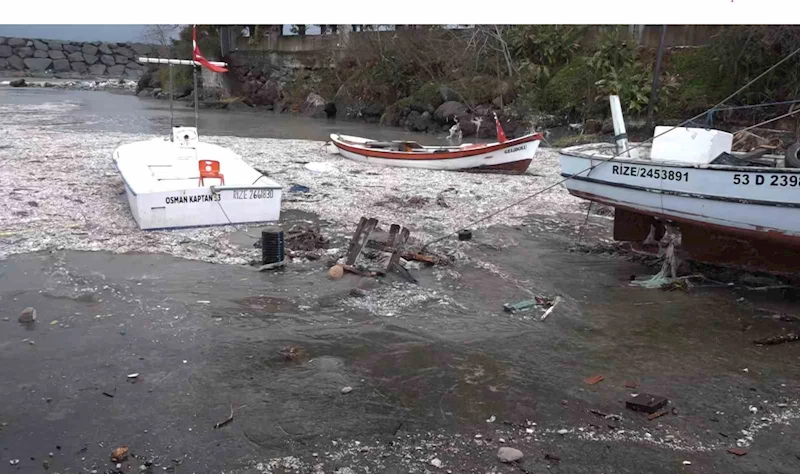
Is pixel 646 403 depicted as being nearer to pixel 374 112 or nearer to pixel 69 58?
pixel 374 112

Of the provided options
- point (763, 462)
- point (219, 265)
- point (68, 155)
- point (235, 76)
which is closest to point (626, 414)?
point (763, 462)

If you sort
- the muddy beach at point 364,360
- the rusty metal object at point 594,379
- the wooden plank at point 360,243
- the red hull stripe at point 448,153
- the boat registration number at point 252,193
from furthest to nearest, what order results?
the red hull stripe at point 448,153
the boat registration number at point 252,193
the wooden plank at point 360,243
the rusty metal object at point 594,379
the muddy beach at point 364,360

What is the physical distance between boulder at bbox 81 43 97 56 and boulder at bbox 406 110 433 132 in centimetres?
4804

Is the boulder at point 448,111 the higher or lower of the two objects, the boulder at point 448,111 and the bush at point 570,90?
the lower

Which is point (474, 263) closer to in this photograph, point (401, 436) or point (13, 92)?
point (401, 436)

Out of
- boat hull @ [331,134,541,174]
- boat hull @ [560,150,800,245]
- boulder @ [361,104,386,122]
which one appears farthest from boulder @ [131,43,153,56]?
boat hull @ [560,150,800,245]

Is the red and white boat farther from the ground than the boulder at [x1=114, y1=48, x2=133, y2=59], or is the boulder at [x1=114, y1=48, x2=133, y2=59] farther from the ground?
the boulder at [x1=114, y1=48, x2=133, y2=59]

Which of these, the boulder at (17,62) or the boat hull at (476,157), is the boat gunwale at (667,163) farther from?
the boulder at (17,62)

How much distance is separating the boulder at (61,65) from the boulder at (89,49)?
2068mm

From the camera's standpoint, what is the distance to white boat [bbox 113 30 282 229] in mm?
10781

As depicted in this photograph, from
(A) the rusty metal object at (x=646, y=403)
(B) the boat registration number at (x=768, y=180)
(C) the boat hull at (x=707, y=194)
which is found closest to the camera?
(A) the rusty metal object at (x=646, y=403)

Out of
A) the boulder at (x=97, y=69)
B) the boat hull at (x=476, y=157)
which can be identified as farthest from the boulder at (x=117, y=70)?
the boat hull at (x=476, y=157)

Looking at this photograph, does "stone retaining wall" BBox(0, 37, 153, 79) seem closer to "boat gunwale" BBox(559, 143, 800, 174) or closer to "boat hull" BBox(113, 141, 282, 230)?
"boat hull" BBox(113, 141, 282, 230)

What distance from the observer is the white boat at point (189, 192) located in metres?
10.8
